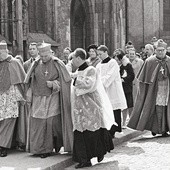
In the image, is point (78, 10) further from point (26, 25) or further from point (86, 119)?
point (86, 119)

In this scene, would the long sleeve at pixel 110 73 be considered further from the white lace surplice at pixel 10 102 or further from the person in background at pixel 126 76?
the white lace surplice at pixel 10 102

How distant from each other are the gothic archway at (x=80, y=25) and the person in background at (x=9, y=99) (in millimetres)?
12152

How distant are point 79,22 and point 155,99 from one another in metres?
11.4

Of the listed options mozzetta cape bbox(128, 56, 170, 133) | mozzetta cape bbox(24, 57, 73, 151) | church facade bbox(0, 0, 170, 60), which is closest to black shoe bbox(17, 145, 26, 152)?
mozzetta cape bbox(24, 57, 73, 151)

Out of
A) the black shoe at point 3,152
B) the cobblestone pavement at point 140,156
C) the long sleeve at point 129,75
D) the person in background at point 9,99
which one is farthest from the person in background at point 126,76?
the black shoe at point 3,152

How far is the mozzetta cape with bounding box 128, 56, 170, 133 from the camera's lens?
28.7ft

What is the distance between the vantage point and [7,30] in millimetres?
13789

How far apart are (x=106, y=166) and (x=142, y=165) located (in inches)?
21.6

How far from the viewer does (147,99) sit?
8.79 metres

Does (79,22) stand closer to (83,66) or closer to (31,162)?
(83,66)

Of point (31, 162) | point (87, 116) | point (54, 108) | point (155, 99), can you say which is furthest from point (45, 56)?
point (155, 99)

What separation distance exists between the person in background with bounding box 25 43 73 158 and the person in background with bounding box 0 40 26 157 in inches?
14.5

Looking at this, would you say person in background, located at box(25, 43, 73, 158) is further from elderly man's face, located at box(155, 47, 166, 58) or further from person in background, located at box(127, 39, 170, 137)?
elderly man's face, located at box(155, 47, 166, 58)

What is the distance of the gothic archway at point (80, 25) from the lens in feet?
62.6
